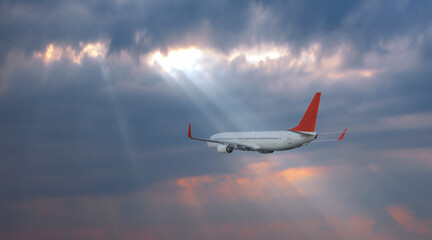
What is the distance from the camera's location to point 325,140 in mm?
122062

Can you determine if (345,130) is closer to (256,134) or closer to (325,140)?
(325,140)

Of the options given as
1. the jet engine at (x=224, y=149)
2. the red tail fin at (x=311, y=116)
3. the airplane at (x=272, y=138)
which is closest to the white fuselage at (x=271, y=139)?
the airplane at (x=272, y=138)

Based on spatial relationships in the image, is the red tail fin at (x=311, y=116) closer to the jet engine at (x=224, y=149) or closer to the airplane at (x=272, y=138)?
the airplane at (x=272, y=138)

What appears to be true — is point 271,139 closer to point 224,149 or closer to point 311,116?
point 311,116

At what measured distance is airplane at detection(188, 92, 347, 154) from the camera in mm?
115938

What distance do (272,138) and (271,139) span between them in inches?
13.8

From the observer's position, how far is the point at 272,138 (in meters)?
124

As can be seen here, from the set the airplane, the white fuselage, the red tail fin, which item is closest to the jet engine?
the airplane

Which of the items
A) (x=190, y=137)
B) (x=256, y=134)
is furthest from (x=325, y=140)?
(x=190, y=137)

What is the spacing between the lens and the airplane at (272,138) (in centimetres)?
11594

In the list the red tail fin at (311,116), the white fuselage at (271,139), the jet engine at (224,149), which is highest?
the red tail fin at (311,116)

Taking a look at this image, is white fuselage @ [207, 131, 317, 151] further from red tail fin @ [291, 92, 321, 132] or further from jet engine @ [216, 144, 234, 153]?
jet engine @ [216, 144, 234, 153]

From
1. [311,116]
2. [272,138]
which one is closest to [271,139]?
[272,138]

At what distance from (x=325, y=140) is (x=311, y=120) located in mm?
8547
